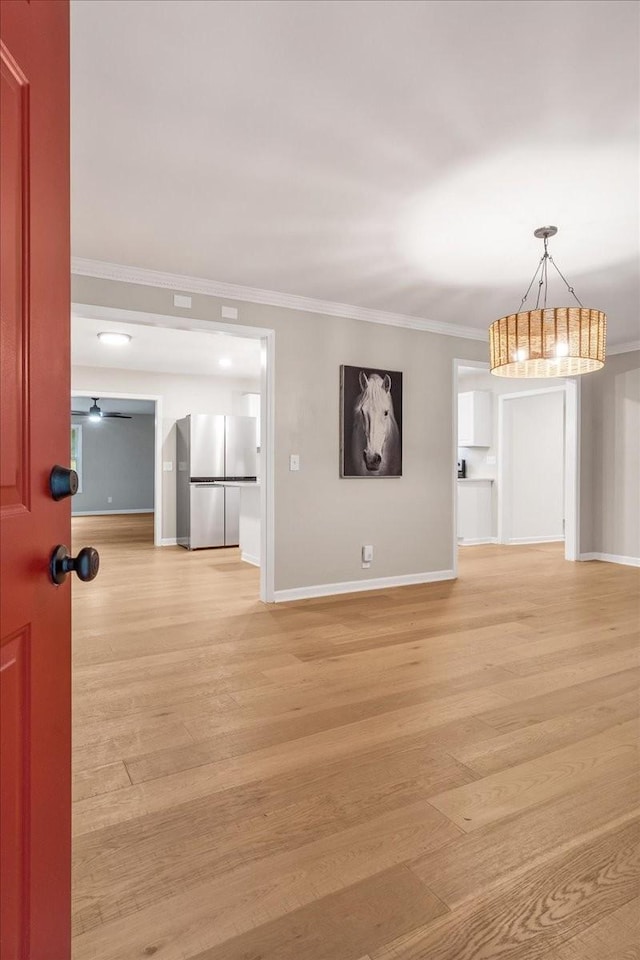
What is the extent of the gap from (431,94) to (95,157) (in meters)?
1.48

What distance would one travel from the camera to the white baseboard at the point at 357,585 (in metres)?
4.38

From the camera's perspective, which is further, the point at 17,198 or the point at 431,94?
the point at 431,94

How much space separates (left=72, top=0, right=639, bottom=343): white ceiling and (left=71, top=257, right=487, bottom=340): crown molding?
15 cm

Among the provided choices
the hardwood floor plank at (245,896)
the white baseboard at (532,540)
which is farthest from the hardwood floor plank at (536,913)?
the white baseboard at (532,540)

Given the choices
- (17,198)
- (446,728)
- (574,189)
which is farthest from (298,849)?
(574,189)

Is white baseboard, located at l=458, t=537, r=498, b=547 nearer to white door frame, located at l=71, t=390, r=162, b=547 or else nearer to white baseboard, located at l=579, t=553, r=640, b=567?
white baseboard, located at l=579, t=553, r=640, b=567

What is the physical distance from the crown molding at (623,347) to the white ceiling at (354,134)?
241 centimetres

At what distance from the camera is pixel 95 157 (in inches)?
96.7

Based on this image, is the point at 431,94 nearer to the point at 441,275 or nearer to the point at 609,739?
the point at 441,275

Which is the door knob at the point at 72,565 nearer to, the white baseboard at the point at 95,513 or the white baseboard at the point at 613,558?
the white baseboard at the point at 613,558

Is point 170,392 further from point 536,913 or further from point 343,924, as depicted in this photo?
point 536,913

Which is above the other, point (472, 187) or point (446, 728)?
point (472, 187)

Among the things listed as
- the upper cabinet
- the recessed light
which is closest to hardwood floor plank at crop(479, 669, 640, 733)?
the recessed light

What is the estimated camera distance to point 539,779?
1.86 meters
